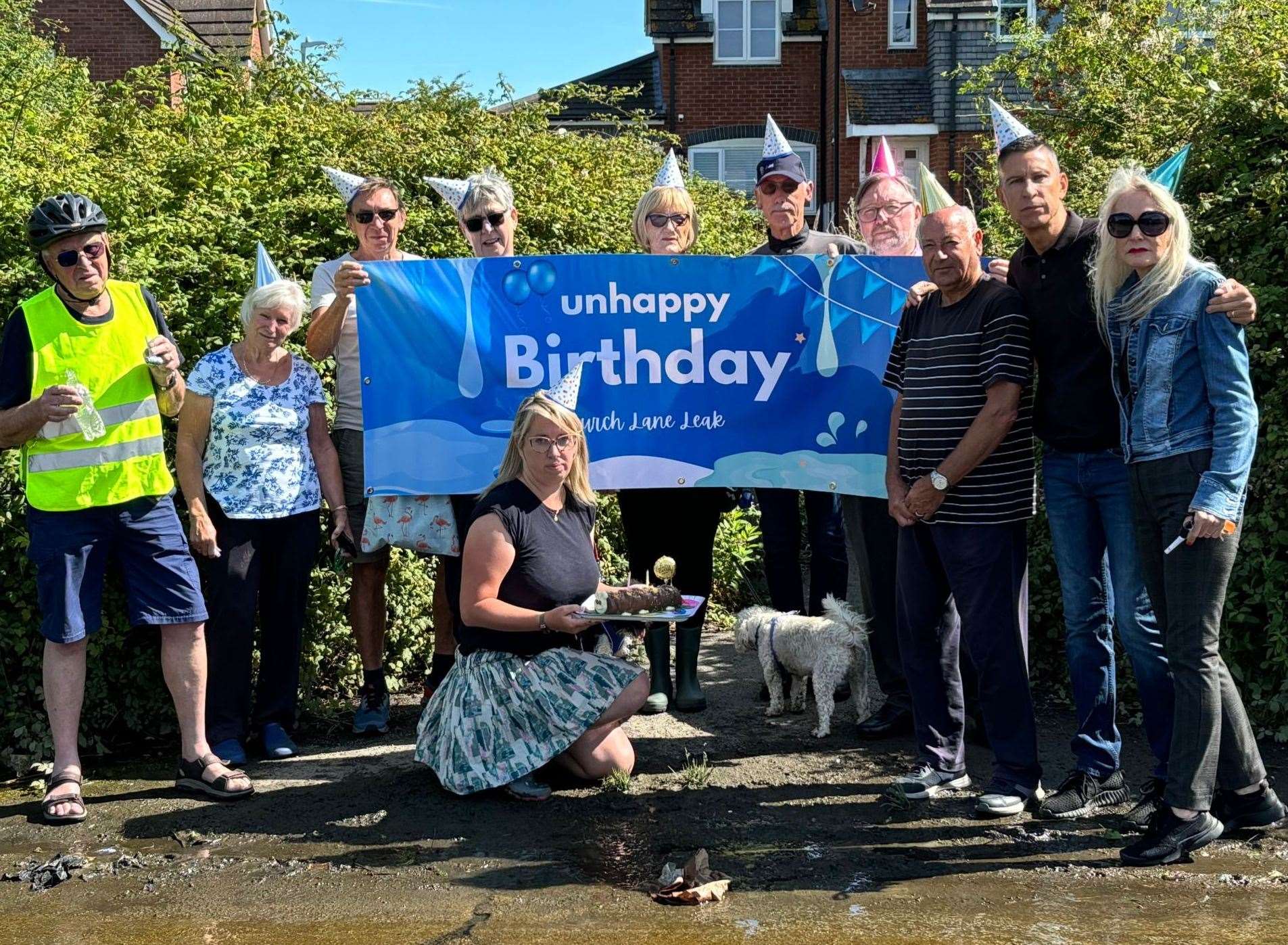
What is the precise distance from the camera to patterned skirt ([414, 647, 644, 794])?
5.41m

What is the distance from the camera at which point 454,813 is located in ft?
17.4

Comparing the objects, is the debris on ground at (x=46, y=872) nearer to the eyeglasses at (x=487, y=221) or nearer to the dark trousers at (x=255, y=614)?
the dark trousers at (x=255, y=614)

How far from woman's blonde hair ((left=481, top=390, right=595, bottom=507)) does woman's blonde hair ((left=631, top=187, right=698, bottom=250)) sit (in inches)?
63.0

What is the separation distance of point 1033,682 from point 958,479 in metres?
2.28

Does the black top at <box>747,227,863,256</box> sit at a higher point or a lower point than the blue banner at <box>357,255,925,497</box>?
higher

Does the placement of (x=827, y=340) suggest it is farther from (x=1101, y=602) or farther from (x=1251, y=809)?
(x=1251, y=809)

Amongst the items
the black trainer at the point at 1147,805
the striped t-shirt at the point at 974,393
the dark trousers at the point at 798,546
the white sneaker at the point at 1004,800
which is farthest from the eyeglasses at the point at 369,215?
the black trainer at the point at 1147,805

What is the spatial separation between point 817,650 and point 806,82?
81.6 feet

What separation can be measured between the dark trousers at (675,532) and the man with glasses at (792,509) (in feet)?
1.13

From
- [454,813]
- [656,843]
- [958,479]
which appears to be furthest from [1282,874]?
[454,813]

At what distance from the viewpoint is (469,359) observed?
21.5 ft

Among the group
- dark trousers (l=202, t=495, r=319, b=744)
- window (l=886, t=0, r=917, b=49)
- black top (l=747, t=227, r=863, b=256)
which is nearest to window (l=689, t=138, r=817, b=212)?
window (l=886, t=0, r=917, b=49)

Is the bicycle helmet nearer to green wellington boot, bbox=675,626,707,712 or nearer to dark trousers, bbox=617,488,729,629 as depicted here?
dark trousers, bbox=617,488,729,629

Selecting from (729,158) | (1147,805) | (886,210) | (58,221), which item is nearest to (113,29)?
(729,158)
